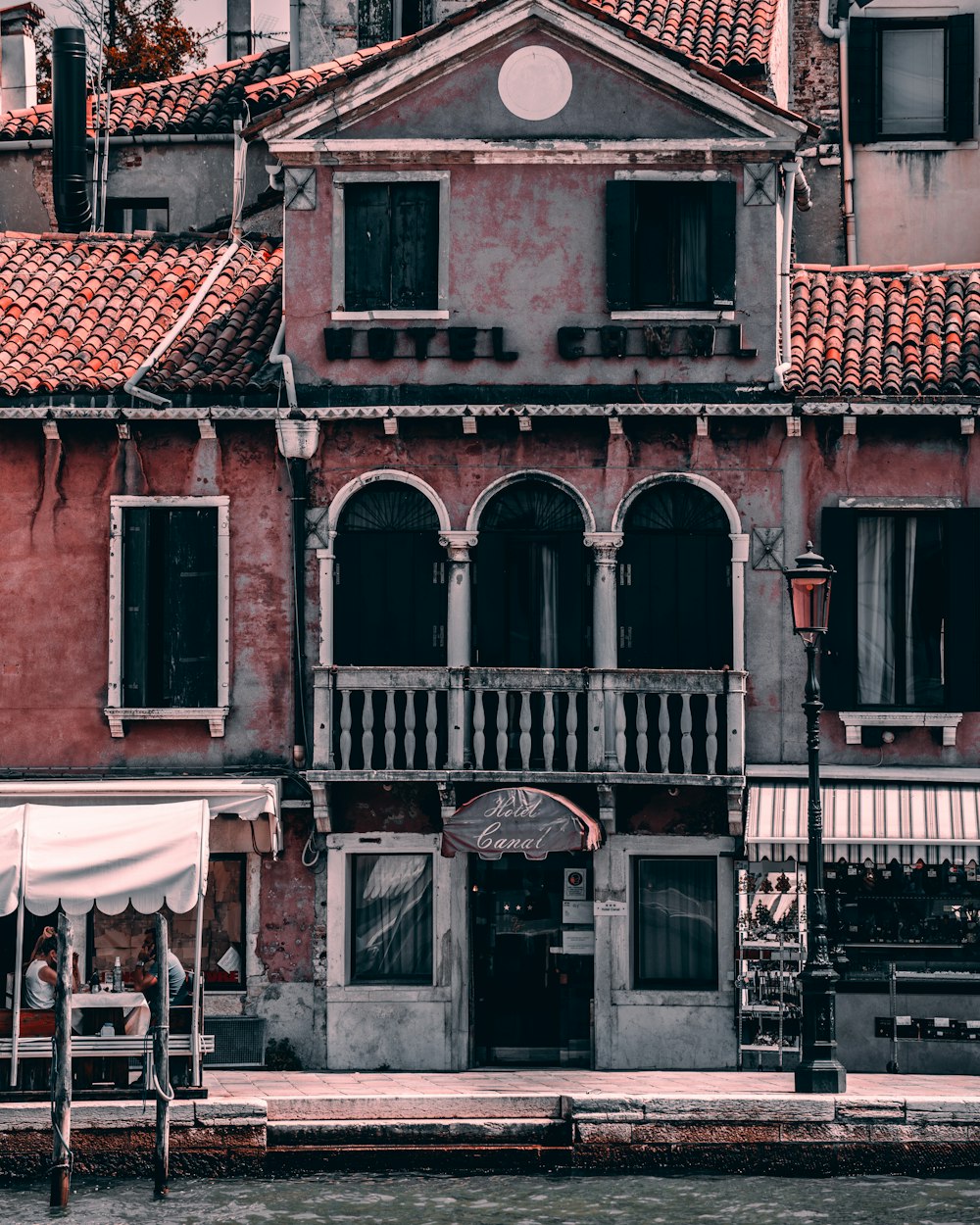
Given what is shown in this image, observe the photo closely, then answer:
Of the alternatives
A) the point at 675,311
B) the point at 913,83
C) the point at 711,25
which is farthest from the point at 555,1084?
the point at 913,83

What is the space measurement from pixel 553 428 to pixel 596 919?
4.96m

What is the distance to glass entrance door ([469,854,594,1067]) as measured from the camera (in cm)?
2538

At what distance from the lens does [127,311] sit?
88.9 feet

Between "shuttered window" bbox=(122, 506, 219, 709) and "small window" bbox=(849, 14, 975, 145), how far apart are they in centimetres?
1096

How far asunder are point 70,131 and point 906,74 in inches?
413

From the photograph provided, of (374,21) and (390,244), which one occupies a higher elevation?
(374,21)

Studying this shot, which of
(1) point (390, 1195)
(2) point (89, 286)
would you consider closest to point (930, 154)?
(2) point (89, 286)

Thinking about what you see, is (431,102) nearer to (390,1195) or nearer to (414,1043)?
(414,1043)

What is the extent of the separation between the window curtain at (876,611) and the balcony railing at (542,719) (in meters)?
1.43

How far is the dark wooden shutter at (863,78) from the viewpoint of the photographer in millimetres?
31656

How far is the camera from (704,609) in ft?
83.7

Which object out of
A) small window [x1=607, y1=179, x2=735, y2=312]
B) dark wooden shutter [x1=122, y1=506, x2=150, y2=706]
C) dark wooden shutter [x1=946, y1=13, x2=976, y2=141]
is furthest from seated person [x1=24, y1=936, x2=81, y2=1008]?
dark wooden shutter [x1=946, y1=13, x2=976, y2=141]

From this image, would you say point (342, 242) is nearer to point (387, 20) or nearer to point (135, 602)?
point (135, 602)

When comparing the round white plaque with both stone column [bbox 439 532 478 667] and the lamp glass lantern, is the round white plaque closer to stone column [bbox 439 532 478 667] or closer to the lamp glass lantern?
stone column [bbox 439 532 478 667]
